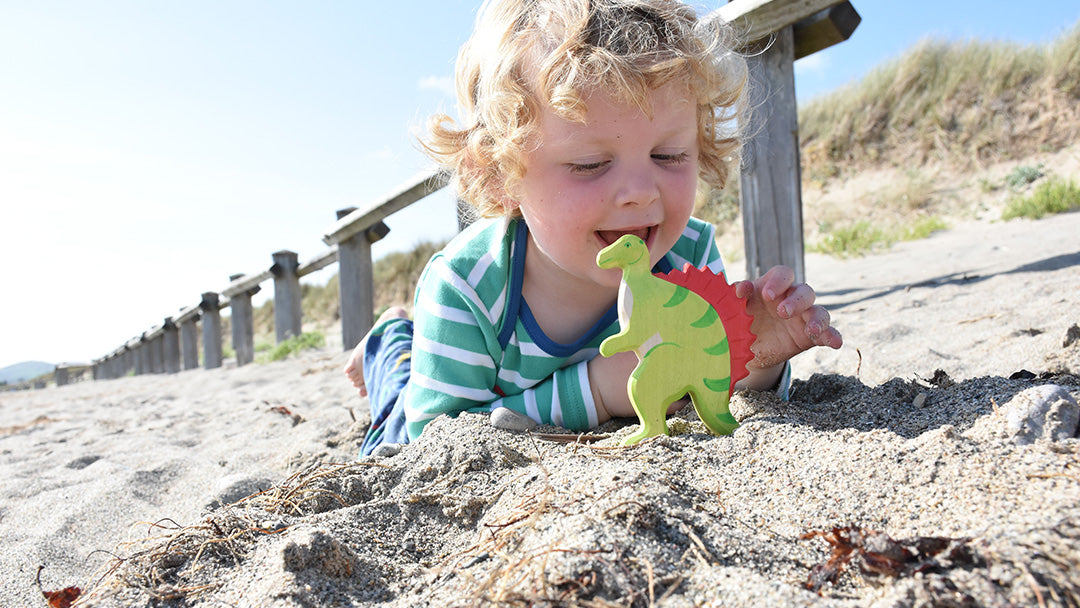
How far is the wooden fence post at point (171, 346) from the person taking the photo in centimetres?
1309

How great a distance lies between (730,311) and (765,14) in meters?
2.38

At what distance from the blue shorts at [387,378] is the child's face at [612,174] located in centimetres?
99

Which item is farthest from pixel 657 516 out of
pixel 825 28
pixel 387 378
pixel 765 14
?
pixel 825 28

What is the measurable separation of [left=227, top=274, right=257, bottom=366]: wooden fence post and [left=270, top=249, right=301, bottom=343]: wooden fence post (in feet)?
3.73

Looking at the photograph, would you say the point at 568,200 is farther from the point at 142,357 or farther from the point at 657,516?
the point at 142,357

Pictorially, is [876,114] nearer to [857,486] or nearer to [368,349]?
[368,349]

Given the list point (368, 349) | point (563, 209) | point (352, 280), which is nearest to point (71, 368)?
point (352, 280)

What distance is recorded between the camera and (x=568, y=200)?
180 cm

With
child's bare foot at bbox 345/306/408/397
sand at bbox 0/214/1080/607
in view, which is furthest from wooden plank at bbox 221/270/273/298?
sand at bbox 0/214/1080/607

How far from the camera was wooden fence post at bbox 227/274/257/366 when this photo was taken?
8.67 metres

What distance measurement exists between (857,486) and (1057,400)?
0.39 m

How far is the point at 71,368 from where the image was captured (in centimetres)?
2091

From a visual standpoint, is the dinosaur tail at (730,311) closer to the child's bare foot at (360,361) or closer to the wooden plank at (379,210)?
the child's bare foot at (360,361)

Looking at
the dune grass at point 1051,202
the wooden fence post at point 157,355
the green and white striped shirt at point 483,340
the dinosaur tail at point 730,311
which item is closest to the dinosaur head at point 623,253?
the dinosaur tail at point 730,311
